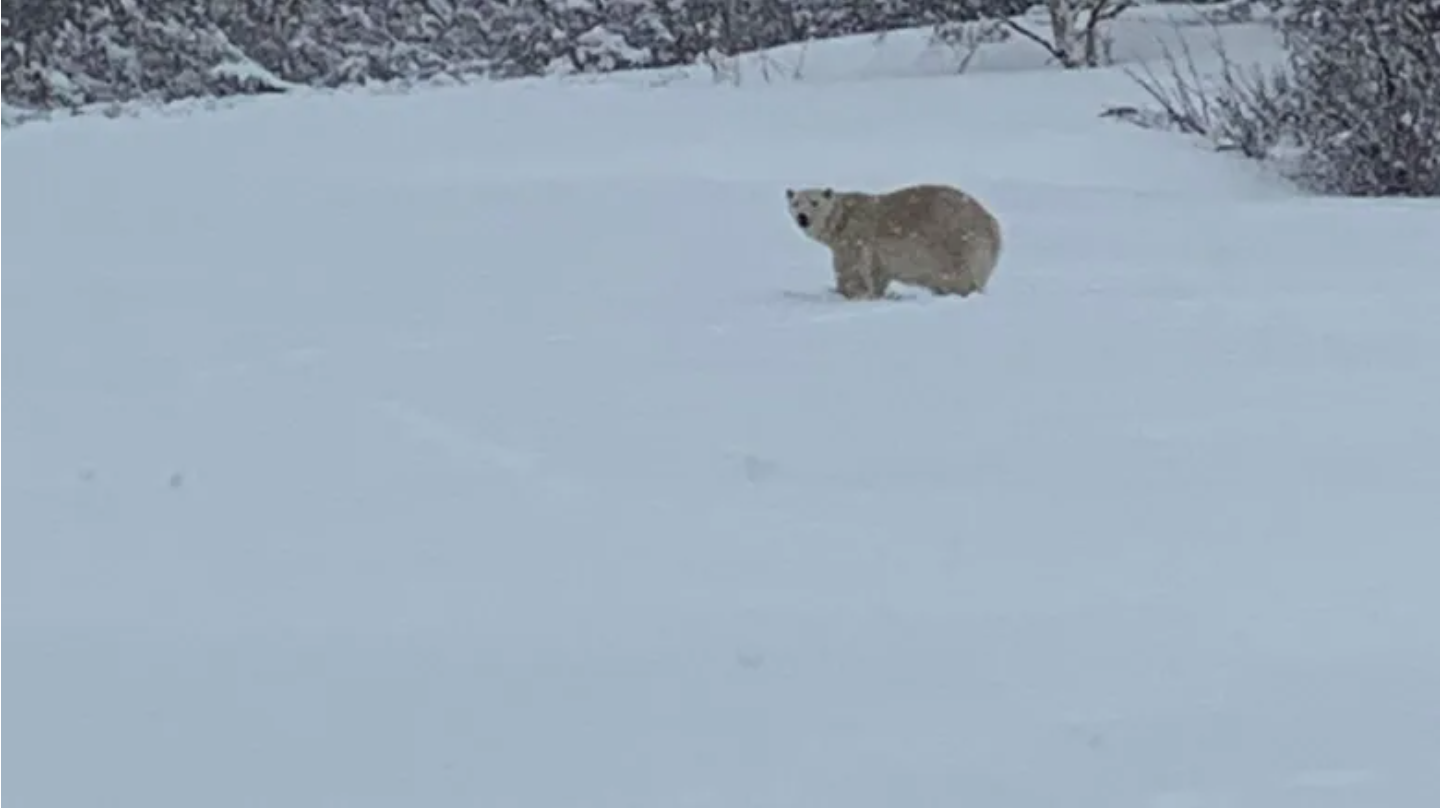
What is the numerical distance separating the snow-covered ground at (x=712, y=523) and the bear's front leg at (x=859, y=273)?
3.4 inches

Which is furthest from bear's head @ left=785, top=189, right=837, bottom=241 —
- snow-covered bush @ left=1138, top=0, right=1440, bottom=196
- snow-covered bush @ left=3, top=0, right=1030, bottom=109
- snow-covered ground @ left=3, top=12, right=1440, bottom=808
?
snow-covered bush @ left=3, top=0, right=1030, bottom=109

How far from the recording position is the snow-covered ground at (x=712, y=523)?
8.88ft

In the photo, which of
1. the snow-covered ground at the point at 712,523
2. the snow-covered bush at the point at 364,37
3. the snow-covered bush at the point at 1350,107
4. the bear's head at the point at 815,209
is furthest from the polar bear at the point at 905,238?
the snow-covered bush at the point at 364,37

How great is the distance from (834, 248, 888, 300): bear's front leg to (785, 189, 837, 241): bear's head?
0.23 feet

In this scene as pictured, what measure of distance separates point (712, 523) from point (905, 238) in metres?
2.48

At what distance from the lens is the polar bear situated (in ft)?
19.9

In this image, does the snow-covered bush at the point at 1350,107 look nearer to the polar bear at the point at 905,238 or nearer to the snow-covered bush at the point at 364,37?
the polar bear at the point at 905,238

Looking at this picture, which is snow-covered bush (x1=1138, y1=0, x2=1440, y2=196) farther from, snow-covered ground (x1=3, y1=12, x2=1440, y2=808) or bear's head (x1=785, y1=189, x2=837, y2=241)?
bear's head (x1=785, y1=189, x2=837, y2=241)

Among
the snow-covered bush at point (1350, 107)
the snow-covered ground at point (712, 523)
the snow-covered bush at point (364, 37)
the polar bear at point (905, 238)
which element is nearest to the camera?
the snow-covered ground at point (712, 523)

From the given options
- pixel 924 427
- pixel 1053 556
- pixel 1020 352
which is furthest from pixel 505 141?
pixel 1053 556

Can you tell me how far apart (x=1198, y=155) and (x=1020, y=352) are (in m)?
6.22

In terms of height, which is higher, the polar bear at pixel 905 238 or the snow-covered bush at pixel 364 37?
the polar bear at pixel 905 238

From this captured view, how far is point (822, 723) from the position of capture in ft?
9.20

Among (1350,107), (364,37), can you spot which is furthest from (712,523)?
(364,37)
